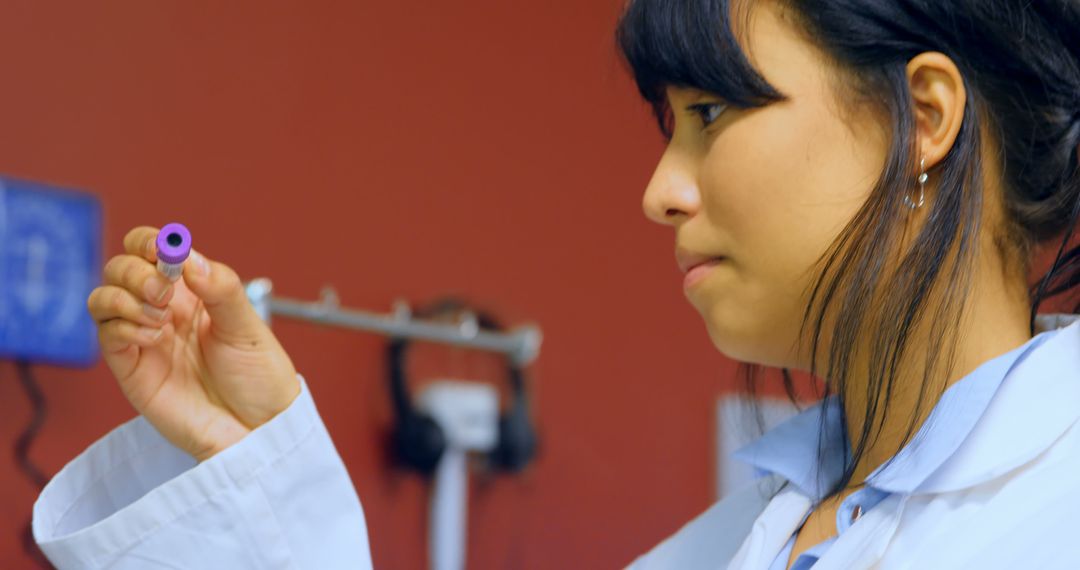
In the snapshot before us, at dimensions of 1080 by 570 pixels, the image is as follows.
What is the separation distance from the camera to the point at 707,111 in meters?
0.91

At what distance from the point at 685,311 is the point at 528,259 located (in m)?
0.28

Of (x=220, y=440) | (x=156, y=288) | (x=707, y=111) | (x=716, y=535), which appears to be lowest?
(x=716, y=535)

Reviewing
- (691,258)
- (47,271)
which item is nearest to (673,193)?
(691,258)

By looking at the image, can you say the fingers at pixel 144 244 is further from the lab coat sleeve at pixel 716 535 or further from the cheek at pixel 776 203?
the lab coat sleeve at pixel 716 535

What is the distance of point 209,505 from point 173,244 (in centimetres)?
19

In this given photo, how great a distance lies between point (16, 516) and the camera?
118cm

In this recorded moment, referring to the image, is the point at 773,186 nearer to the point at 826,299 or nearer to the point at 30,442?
the point at 826,299

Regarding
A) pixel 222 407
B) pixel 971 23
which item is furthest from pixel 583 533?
pixel 971 23

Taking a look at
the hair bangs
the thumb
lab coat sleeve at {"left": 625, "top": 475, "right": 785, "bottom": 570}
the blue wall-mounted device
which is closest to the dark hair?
the hair bangs

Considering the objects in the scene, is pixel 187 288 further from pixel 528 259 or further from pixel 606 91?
pixel 606 91

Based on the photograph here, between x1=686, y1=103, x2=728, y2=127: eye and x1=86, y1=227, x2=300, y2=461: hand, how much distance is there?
313mm

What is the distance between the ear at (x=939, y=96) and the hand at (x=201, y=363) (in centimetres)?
44

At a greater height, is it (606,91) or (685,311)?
(606,91)

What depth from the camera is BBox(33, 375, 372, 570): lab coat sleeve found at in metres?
0.90
